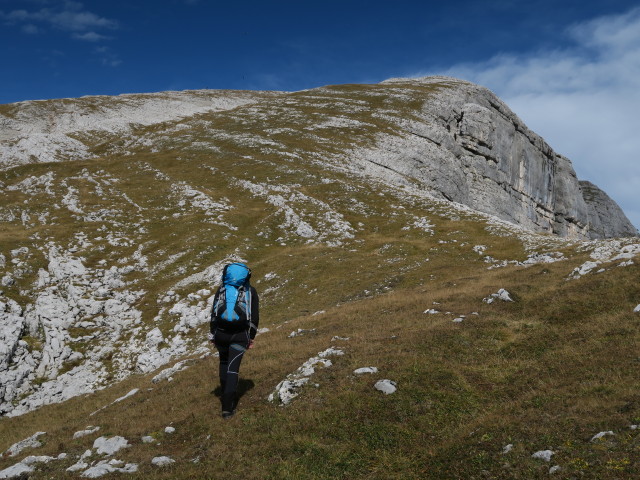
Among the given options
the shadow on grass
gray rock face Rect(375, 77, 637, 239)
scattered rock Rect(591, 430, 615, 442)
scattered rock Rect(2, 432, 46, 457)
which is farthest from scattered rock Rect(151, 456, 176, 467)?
gray rock face Rect(375, 77, 637, 239)

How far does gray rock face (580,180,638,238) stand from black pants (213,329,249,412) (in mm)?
199400

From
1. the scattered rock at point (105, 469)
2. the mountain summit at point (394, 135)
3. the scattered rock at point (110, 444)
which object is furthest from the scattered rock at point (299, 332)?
the mountain summit at point (394, 135)

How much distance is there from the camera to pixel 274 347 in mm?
20062

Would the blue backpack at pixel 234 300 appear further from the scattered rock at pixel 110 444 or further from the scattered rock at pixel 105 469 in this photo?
the scattered rock at pixel 105 469

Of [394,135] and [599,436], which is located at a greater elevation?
[394,135]

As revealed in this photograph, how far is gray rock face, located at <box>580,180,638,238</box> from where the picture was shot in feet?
589

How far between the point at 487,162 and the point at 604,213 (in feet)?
340

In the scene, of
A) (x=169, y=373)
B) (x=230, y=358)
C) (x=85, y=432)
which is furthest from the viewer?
(x=169, y=373)

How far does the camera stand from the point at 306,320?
26.0m

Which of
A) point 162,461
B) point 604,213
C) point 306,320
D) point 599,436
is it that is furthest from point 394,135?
point 604,213

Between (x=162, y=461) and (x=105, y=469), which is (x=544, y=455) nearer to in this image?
(x=162, y=461)

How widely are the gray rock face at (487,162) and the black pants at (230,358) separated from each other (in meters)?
78.1

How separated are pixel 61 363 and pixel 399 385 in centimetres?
2841

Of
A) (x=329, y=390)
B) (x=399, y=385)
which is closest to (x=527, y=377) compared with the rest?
(x=399, y=385)
